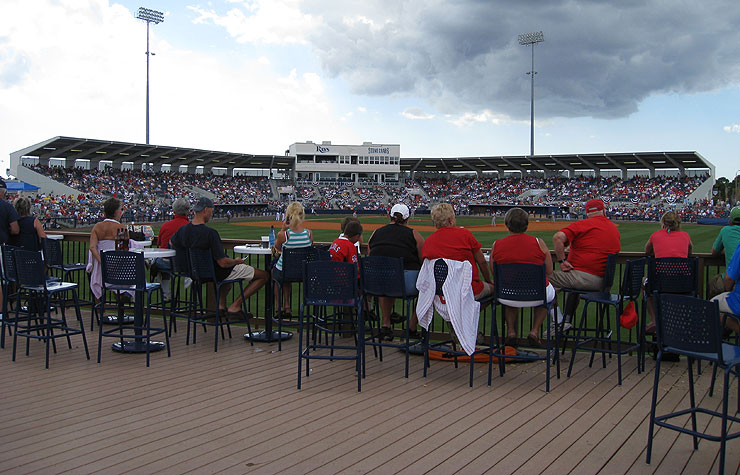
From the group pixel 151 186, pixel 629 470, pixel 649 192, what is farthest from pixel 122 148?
pixel 629 470

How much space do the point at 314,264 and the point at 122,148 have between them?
57.2 meters

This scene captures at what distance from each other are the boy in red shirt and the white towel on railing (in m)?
1.14

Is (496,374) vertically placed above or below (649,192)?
below

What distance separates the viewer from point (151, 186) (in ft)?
194

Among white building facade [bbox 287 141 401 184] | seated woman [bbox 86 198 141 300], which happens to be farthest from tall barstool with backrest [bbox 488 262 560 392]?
white building facade [bbox 287 141 401 184]

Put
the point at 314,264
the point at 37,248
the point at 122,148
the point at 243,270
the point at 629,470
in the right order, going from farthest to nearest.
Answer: the point at 122,148 → the point at 37,248 → the point at 243,270 → the point at 314,264 → the point at 629,470

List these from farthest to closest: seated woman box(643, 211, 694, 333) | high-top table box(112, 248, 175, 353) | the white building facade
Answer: the white building facade, seated woman box(643, 211, 694, 333), high-top table box(112, 248, 175, 353)

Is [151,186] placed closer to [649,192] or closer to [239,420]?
[649,192]

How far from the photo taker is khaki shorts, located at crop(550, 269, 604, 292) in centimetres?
646

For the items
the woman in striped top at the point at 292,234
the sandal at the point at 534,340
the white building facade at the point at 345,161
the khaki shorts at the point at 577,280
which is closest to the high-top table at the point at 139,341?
the woman in striped top at the point at 292,234

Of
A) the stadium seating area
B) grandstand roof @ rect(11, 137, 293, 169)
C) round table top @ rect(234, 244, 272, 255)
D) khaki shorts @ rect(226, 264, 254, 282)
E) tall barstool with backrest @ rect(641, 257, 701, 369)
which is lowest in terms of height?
khaki shorts @ rect(226, 264, 254, 282)

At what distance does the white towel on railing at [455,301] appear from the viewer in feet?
18.5

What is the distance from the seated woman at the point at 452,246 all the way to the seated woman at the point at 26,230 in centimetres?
559

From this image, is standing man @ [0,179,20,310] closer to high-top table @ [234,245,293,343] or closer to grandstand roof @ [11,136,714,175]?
high-top table @ [234,245,293,343]
